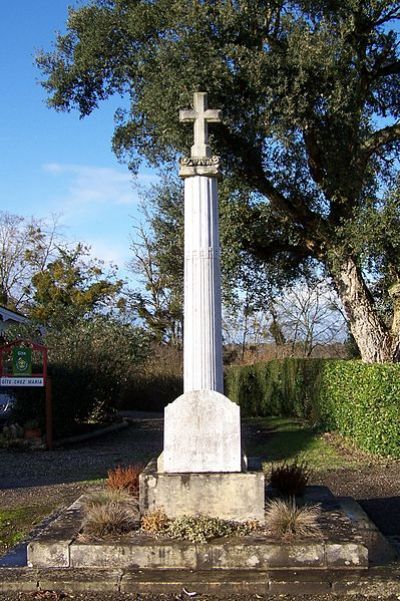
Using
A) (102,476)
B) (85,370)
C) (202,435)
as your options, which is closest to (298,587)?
(202,435)

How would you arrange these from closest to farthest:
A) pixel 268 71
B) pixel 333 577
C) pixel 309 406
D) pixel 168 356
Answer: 1. pixel 333 577
2. pixel 268 71
3. pixel 309 406
4. pixel 168 356

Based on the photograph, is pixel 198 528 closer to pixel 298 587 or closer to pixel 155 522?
pixel 155 522

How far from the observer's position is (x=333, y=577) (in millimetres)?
5574

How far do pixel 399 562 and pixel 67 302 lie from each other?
3523cm

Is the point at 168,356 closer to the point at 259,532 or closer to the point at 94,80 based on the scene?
the point at 94,80

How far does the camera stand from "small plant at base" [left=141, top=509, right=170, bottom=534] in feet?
20.0

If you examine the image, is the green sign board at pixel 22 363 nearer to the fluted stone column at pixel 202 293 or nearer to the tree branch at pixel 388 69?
the fluted stone column at pixel 202 293

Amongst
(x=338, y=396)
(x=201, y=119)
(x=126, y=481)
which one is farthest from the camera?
(x=338, y=396)

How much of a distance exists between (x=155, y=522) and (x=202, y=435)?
0.87 meters

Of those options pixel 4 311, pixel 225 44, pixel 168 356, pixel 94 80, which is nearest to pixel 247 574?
pixel 225 44

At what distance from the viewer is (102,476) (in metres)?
12.1

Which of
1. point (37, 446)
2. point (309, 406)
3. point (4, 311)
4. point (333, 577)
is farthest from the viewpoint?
point (4, 311)

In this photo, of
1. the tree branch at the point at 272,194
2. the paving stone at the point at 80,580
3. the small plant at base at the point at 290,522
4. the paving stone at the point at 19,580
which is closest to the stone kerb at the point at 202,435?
the small plant at base at the point at 290,522

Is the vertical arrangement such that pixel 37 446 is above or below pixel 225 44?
below
